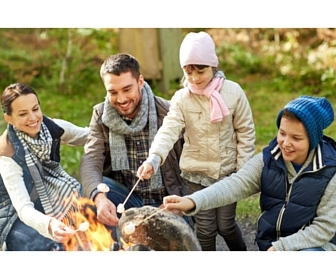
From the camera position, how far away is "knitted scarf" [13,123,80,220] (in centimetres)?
292

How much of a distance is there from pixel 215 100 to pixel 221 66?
3011mm

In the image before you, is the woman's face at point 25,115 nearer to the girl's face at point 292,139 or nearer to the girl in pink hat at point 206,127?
the girl in pink hat at point 206,127

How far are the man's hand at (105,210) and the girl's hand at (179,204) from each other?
34cm

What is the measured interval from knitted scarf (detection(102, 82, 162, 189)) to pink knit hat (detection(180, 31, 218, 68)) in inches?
12.6

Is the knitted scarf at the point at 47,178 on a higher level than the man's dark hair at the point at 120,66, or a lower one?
lower

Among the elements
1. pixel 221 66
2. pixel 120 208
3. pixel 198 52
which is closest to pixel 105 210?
pixel 120 208

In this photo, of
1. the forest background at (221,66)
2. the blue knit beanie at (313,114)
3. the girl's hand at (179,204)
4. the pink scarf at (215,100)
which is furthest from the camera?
the forest background at (221,66)

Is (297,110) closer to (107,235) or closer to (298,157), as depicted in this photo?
(298,157)

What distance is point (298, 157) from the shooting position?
2637 mm

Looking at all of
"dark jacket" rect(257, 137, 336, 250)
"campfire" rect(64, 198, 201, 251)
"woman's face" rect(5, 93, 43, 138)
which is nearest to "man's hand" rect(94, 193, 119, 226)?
"campfire" rect(64, 198, 201, 251)

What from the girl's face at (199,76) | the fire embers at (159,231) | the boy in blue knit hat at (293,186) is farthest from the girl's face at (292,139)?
the fire embers at (159,231)

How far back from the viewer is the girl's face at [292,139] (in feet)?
8.39

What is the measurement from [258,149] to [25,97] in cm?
212
